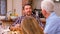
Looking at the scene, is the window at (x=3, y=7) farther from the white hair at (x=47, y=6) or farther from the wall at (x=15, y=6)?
the white hair at (x=47, y=6)

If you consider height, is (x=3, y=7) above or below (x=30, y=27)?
above

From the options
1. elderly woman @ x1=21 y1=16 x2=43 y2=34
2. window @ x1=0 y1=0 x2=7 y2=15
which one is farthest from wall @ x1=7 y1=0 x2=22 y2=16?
elderly woman @ x1=21 y1=16 x2=43 y2=34

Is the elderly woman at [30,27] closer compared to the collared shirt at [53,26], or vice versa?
the elderly woman at [30,27]

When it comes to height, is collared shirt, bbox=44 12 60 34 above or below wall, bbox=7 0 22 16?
below

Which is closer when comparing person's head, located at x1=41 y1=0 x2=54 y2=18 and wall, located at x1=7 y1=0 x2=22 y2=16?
person's head, located at x1=41 y1=0 x2=54 y2=18

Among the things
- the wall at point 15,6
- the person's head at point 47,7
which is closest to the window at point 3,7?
the wall at point 15,6

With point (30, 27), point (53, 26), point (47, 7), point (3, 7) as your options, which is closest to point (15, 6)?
point (3, 7)

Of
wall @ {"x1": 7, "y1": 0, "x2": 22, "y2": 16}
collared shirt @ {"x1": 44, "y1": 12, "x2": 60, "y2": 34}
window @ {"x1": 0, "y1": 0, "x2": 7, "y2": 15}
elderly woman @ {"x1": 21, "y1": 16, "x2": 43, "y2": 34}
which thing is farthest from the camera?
window @ {"x1": 0, "y1": 0, "x2": 7, "y2": 15}

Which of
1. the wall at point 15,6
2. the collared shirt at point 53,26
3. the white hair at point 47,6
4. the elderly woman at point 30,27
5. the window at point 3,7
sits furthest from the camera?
the window at point 3,7

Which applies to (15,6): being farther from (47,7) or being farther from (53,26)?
(53,26)

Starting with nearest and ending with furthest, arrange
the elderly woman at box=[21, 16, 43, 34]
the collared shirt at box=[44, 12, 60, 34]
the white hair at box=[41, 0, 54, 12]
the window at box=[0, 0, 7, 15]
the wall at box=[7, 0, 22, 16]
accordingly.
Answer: the elderly woman at box=[21, 16, 43, 34] → the collared shirt at box=[44, 12, 60, 34] → the white hair at box=[41, 0, 54, 12] → the wall at box=[7, 0, 22, 16] → the window at box=[0, 0, 7, 15]

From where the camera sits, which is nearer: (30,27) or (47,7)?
(30,27)

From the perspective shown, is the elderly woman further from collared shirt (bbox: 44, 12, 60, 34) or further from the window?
the window

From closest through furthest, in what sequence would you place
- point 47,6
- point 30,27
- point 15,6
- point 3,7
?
point 30,27 → point 47,6 → point 15,6 → point 3,7
